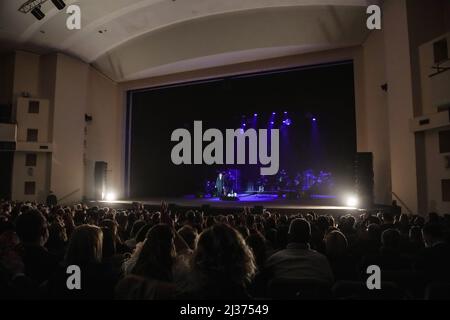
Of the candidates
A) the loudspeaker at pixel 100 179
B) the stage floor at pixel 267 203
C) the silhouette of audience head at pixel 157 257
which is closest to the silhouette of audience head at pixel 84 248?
the silhouette of audience head at pixel 157 257

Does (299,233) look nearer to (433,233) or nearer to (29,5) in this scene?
(433,233)

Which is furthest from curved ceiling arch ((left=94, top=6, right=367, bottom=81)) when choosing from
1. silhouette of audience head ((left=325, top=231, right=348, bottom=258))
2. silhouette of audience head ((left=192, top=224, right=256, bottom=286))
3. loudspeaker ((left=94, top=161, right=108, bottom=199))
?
silhouette of audience head ((left=192, top=224, right=256, bottom=286))

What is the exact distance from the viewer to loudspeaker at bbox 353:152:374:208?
888cm

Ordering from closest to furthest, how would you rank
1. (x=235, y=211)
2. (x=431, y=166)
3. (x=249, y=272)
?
(x=249, y=272) < (x=431, y=166) < (x=235, y=211)

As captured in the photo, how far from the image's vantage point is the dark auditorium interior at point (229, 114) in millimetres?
7801

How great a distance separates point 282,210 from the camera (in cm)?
911

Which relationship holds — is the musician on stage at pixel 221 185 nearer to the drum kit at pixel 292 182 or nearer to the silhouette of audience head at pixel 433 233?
the drum kit at pixel 292 182

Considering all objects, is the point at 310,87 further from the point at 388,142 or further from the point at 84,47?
the point at 84,47

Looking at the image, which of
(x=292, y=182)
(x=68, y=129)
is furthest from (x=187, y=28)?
(x=292, y=182)

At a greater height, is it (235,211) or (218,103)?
(218,103)

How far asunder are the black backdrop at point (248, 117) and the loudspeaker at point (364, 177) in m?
1.43

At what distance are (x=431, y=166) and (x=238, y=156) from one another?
6.99 m

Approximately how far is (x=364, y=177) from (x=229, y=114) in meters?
6.67
